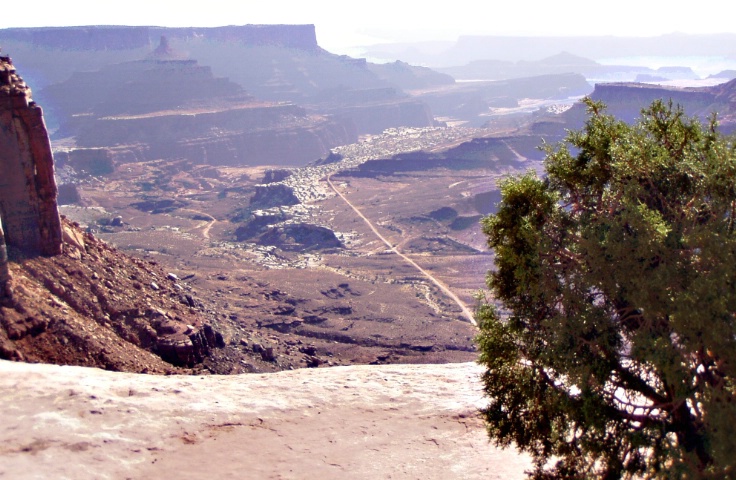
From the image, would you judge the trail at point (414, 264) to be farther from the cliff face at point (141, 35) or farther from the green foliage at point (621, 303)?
the cliff face at point (141, 35)

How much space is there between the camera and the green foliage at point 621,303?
8219 mm

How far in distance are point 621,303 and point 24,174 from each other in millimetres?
17556

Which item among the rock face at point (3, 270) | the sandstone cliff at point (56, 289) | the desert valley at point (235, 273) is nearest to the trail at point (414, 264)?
the desert valley at point (235, 273)

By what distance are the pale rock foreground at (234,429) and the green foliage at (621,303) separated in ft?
6.73

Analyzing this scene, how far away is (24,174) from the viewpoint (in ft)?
68.5

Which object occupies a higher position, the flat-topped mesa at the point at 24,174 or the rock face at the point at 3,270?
the flat-topped mesa at the point at 24,174

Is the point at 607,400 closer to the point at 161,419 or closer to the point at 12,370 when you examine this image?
the point at 161,419

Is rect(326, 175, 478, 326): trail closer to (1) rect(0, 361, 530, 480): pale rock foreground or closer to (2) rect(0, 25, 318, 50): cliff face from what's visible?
(1) rect(0, 361, 530, 480): pale rock foreground

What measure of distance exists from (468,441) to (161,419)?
5217mm

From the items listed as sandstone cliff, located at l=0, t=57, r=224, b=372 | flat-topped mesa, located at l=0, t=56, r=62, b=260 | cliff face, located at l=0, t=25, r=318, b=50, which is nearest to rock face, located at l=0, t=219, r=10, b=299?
sandstone cliff, located at l=0, t=57, r=224, b=372

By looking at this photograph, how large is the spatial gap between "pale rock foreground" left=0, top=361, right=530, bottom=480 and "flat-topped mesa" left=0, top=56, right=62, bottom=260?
323 inches

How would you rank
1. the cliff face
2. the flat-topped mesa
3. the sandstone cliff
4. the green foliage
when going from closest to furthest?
1. the green foliage
2. the sandstone cliff
3. the flat-topped mesa
4. the cliff face

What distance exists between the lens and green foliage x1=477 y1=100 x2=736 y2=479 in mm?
8219

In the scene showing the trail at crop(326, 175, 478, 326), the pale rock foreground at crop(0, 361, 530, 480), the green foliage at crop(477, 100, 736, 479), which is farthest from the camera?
the trail at crop(326, 175, 478, 326)
